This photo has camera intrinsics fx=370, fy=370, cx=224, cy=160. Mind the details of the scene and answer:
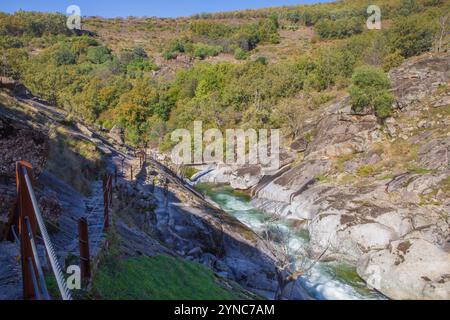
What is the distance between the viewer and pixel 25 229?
620 centimetres

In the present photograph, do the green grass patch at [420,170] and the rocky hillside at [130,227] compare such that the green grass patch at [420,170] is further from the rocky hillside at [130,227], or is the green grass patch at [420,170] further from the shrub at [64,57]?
the shrub at [64,57]

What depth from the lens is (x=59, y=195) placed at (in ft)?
46.5

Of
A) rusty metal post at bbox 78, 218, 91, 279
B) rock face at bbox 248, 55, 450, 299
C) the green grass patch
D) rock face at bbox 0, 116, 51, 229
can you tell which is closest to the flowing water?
rock face at bbox 248, 55, 450, 299

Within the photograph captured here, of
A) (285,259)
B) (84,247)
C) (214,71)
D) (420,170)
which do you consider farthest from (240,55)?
(84,247)

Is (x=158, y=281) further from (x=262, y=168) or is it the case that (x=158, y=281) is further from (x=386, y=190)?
(x=262, y=168)

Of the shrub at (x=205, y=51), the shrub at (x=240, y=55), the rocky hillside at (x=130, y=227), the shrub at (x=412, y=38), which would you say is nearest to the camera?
the rocky hillside at (x=130, y=227)

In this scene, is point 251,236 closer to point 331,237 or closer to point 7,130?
point 331,237

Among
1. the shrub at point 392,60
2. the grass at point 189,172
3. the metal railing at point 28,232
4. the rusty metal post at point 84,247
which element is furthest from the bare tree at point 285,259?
the shrub at point 392,60

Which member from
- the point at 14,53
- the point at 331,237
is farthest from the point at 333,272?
the point at 14,53

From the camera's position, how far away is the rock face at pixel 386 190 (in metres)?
20.6

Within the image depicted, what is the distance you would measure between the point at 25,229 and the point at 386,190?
97.0ft

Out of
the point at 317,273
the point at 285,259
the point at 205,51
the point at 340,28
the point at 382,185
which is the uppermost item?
the point at 340,28

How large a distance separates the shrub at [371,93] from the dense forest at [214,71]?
12cm

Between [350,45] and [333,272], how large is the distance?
65.3 metres
